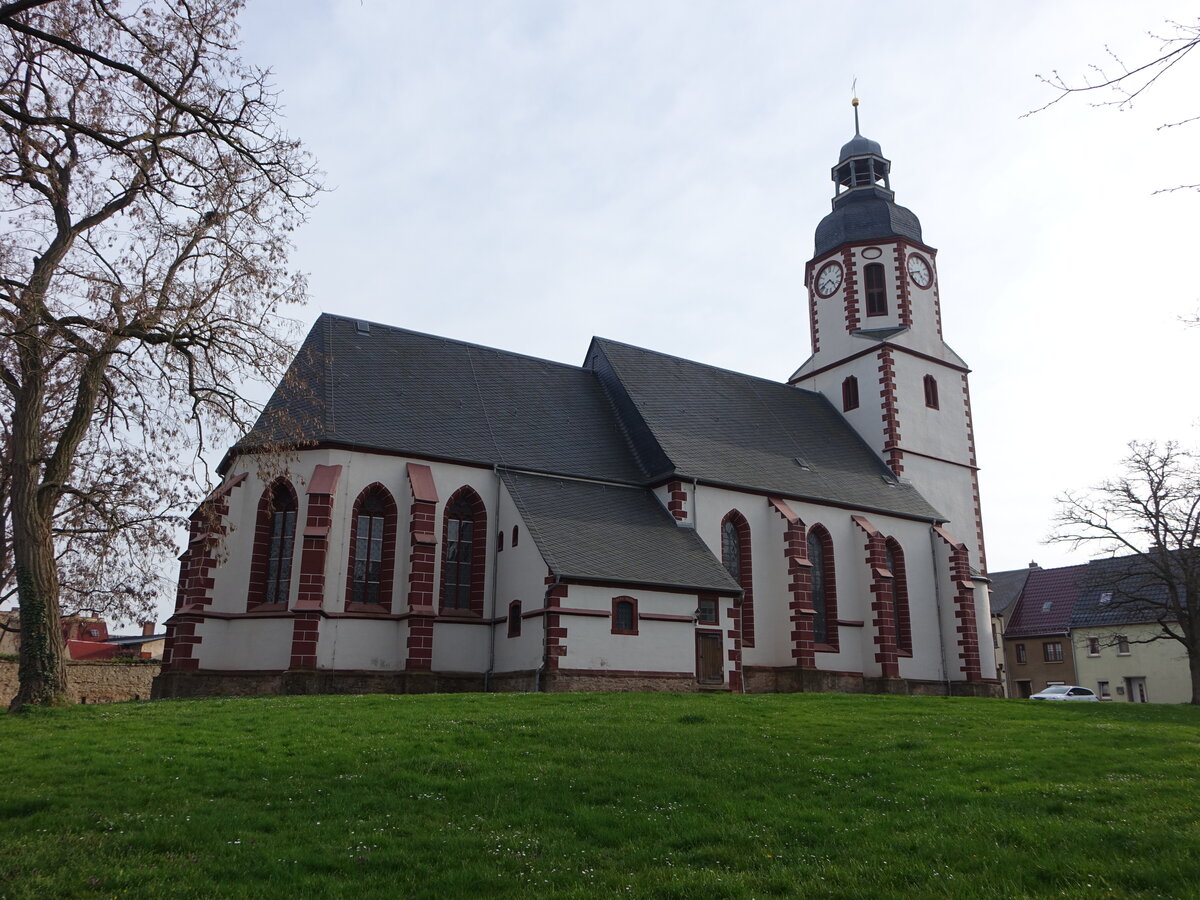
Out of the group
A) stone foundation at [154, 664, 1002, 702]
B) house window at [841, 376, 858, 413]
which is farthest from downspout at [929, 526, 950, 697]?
stone foundation at [154, 664, 1002, 702]

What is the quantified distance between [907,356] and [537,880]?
109 feet

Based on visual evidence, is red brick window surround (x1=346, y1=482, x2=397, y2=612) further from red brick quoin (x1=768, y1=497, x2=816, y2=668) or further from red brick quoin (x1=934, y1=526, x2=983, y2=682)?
red brick quoin (x1=934, y1=526, x2=983, y2=682)

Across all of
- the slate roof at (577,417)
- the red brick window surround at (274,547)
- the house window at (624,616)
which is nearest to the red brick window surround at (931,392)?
the slate roof at (577,417)

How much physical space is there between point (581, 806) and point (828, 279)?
33.5 metres

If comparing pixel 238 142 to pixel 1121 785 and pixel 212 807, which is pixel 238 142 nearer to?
pixel 212 807

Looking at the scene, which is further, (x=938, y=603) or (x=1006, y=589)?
(x=1006, y=589)

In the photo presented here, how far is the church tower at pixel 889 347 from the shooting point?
36.7 m

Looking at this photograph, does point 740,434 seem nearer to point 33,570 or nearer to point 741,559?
point 741,559

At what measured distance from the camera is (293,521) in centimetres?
2467

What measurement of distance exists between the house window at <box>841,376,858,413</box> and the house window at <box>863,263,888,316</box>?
2.79 m

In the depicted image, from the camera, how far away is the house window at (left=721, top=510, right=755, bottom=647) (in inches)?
1120

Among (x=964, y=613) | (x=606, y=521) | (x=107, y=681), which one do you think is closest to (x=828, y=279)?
(x=964, y=613)

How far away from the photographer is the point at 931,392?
3800 centimetres

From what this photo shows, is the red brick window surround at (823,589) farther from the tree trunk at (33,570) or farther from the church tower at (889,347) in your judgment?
the tree trunk at (33,570)
